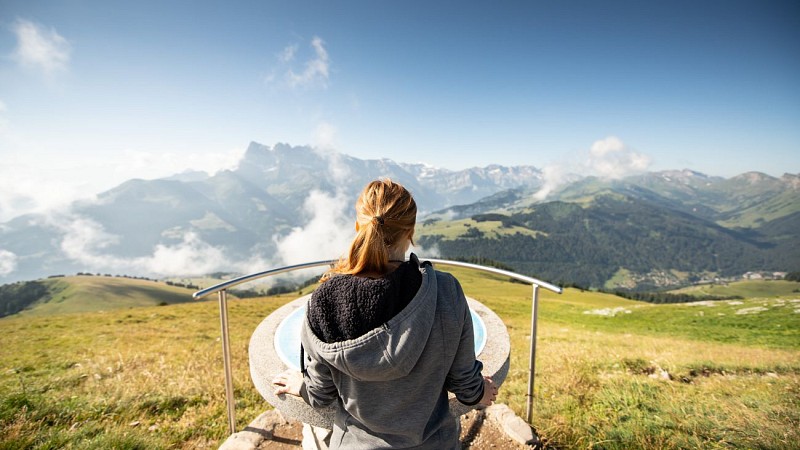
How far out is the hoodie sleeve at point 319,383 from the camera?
2.31m

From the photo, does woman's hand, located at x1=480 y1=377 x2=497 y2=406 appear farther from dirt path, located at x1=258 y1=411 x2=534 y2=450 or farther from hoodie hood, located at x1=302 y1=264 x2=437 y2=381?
dirt path, located at x1=258 y1=411 x2=534 y2=450

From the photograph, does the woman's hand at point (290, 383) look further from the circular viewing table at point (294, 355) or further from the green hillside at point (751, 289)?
the green hillside at point (751, 289)

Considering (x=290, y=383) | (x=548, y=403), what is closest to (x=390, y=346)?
(x=290, y=383)

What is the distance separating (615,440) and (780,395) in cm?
514

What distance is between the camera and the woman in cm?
198

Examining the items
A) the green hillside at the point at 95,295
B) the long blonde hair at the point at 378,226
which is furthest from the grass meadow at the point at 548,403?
the green hillside at the point at 95,295

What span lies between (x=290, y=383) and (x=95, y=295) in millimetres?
174207

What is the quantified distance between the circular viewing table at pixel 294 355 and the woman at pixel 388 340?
0.71 metres

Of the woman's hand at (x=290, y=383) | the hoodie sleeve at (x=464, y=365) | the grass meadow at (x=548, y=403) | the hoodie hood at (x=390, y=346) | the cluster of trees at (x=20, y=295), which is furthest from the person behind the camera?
the cluster of trees at (x=20, y=295)

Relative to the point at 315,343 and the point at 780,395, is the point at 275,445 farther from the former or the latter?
the point at 780,395

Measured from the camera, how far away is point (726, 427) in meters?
4.69

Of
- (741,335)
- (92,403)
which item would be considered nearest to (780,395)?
(92,403)

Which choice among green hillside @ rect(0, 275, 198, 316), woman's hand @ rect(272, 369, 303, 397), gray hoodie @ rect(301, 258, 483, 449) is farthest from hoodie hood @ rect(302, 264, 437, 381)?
green hillside @ rect(0, 275, 198, 316)

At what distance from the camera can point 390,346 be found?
6.44 ft
